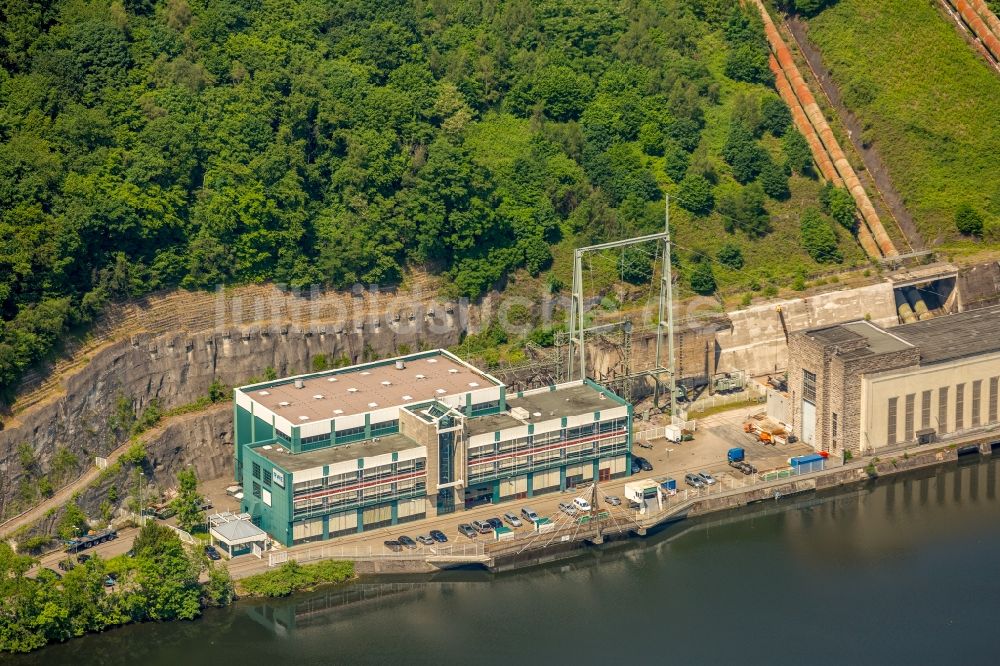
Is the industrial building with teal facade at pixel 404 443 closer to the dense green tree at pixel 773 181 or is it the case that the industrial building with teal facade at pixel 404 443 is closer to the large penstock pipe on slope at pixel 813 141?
the dense green tree at pixel 773 181

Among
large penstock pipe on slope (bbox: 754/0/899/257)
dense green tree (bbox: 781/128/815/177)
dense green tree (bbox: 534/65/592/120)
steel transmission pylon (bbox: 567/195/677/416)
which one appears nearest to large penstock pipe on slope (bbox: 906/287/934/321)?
large penstock pipe on slope (bbox: 754/0/899/257)

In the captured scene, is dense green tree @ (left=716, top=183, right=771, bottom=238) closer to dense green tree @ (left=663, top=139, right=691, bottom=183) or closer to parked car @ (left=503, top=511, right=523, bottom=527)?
dense green tree @ (left=663, top=139, right=691, bottom=183)

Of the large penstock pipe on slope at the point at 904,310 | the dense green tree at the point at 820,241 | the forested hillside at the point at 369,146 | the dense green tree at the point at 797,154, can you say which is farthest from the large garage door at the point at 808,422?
the dense green tree at the point at 797,154

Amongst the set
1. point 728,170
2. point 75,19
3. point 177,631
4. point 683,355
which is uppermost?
point 75,19

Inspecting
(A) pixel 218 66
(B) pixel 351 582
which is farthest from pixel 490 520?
(A) pixel 218 66

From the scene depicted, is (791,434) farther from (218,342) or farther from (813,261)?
(218,342)
